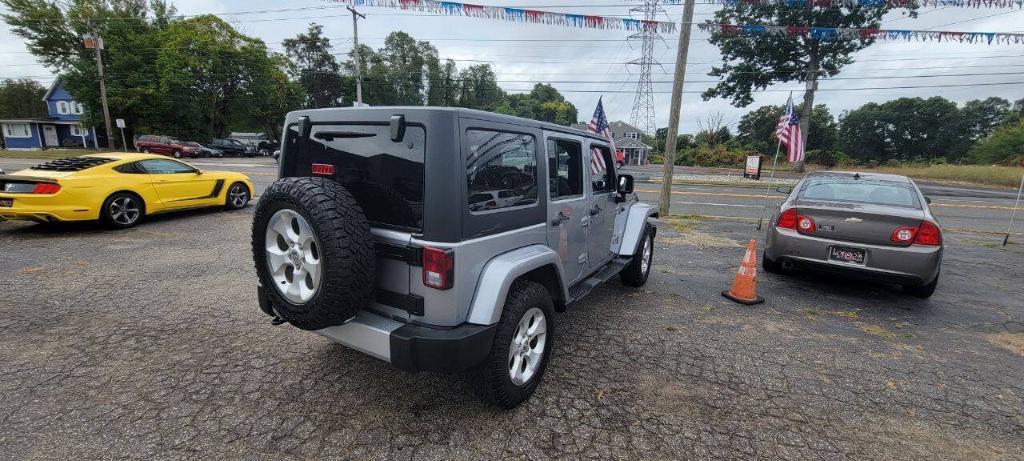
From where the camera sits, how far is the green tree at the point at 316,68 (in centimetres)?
5388

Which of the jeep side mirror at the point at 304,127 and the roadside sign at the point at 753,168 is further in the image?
the roadside sign at the point at 753,168

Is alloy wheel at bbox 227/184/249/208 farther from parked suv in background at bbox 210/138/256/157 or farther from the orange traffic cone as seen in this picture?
parked suv in background at bbox 210/138/256/157

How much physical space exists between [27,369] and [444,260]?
310 centimetres

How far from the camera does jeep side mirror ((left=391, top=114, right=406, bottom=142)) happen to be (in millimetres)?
2268

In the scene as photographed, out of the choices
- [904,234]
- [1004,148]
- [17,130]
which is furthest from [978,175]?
[17,130]

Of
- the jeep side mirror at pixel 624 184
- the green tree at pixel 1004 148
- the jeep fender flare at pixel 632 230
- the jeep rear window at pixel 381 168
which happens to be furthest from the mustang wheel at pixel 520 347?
the green tree at pixel 1004 148

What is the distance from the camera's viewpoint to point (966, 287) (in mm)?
5426

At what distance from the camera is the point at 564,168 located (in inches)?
133

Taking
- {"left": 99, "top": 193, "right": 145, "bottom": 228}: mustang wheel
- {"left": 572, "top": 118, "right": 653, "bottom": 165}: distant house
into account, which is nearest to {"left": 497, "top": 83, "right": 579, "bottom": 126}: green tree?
{"left": 572, "top": 118, "right": 653, "bottom": 165}: distant house

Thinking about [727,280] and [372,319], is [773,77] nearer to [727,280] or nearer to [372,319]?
[727,280]

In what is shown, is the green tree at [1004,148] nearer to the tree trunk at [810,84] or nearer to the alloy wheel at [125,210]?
the tree trunk at [810,84]

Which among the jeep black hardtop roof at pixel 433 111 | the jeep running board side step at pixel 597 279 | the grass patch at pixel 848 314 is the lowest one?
the grass patch at pixel 848 314

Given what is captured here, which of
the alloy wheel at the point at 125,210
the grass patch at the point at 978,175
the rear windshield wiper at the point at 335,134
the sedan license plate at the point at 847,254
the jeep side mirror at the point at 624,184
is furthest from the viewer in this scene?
the grass patch at the point at 978,175

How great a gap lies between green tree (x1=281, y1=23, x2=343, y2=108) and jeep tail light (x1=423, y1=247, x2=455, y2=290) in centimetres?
5751
